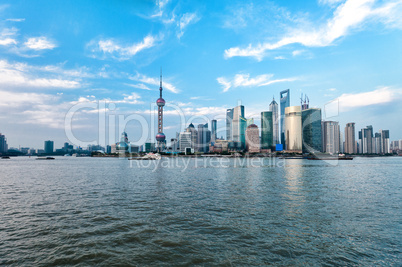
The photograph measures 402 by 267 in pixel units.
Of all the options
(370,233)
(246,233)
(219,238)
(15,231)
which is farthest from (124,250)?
(370,233)

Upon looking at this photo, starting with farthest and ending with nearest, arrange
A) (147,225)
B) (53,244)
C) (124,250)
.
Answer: (147,225), (53,244), (124,250)

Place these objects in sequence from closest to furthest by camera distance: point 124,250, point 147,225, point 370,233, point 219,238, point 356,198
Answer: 1. point 124,250
2. point 219,238
3. point 370,233
4. point 147,225
5. point 356,198

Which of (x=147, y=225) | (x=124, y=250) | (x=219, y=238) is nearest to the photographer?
(x=124, y=250)

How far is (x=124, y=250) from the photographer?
13594 mm

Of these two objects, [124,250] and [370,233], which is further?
[370,233]

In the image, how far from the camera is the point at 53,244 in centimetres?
1448

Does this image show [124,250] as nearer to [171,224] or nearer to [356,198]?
[171,224]

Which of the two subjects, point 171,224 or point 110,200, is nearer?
point 171,224

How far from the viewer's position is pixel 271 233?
1641cm

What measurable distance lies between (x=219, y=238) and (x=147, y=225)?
A: 6806 mm

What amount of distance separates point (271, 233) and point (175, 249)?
309 inches

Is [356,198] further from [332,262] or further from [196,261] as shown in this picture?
[196,261]

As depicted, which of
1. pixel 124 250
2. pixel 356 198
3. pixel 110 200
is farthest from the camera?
pixel 356 198

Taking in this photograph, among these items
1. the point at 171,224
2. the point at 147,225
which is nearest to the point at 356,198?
the point at 171,224
